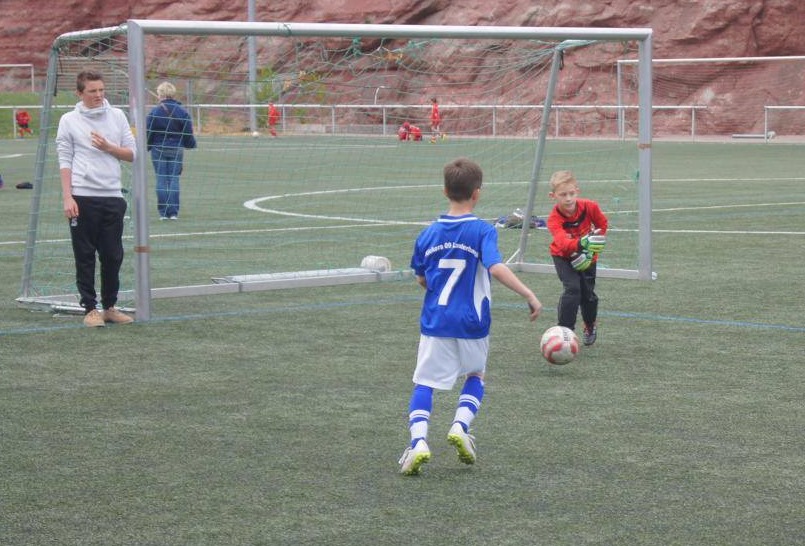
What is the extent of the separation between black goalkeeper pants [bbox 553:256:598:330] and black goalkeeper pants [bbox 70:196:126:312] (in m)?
3.13

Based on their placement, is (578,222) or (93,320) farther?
(93,320)

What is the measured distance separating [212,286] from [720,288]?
4.08 m

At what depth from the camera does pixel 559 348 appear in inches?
309

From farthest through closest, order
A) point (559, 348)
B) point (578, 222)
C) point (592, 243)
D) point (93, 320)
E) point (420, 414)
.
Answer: point (93, 320)
point (578, 222)
point (592, 243)
point (559, 348)
point (420, 414)

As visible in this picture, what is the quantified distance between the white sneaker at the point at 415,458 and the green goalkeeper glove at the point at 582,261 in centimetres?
323

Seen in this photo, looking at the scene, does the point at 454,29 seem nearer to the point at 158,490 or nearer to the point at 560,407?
the point at 560,407

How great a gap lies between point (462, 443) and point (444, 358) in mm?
397

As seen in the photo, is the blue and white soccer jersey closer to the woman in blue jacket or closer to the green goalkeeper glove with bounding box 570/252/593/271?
the green goalkeeper glove with bounding box 570/252/593/271

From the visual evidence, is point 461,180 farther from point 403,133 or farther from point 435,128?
point 435,128

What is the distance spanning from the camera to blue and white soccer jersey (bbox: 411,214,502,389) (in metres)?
5.89

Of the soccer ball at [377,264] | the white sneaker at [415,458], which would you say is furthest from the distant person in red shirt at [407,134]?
the white sneaker at [415,458]

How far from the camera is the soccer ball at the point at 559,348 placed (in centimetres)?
786

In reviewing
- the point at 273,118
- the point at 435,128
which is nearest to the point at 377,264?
the point at 435,128

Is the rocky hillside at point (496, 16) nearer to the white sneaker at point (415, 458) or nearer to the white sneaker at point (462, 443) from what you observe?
the white sneaker at point (462, 443)
